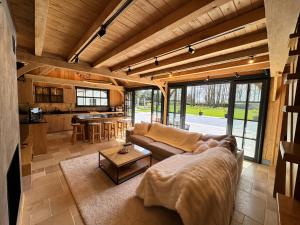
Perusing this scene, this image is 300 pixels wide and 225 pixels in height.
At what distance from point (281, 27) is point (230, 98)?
10.9ft

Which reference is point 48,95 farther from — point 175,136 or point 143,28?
point 143,28

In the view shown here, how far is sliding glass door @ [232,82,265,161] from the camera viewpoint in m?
3.70

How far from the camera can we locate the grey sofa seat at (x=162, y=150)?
10.7 ft

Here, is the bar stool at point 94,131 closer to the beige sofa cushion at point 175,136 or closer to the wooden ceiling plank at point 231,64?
the beige sofa cushion at point 175,136

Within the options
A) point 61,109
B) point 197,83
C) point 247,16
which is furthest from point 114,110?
point 247,16

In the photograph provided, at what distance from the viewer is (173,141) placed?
12.5 feet

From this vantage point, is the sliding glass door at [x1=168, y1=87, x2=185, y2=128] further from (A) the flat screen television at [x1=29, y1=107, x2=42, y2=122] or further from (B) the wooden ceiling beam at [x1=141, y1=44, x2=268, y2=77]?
(A) the flat screen television at [x1=29, y1=107, x2=42, y2=122]

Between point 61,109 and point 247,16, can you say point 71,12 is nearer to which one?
point 247,16

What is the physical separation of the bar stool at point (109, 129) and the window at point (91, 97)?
2.97 meters

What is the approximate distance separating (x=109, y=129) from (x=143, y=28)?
14.0 feet

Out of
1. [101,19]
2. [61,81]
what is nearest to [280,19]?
[101,19]

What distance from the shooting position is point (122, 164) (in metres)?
2.52

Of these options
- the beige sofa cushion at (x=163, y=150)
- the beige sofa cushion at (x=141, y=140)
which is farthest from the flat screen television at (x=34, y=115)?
the beige sofa cushion at (x=163, y=150)

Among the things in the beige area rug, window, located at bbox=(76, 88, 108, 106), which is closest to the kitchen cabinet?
window, located at bbox=(76, 88, 108, 106)
